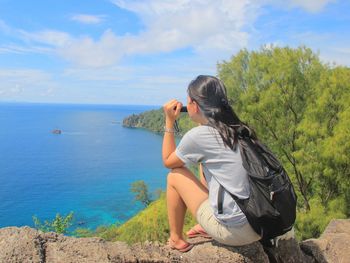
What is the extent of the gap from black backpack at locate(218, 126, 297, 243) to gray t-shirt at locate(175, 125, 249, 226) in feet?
0.16

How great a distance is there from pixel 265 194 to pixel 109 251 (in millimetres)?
1578

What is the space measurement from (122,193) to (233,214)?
2142 inches

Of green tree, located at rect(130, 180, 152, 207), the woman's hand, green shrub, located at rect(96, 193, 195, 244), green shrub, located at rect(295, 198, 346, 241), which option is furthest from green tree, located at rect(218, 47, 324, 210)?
green tree, located at rect(130, 180, 152, 207)

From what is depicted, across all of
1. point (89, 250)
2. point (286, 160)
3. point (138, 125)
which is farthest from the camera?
point (138, 125)

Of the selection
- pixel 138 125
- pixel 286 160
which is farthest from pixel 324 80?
pixel 138 125

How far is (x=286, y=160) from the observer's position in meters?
14.9

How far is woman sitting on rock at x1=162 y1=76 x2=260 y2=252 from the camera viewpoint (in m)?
3.10

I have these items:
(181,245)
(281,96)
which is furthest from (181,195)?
(281,96)

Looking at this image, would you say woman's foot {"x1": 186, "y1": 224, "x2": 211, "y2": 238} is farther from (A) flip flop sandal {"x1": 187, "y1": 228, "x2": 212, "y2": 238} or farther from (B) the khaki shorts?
(B) the khaki shorts

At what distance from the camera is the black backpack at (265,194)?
2988 millimetres

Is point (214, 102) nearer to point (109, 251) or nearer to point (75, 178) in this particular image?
point (109, 251)

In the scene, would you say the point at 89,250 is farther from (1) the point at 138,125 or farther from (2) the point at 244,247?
(1) the point at 138,125

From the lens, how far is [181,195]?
3.51m

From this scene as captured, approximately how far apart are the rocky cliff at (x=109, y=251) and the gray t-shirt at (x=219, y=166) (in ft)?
2.16
